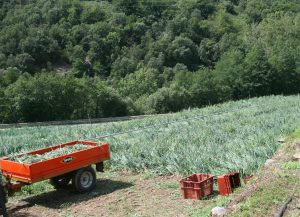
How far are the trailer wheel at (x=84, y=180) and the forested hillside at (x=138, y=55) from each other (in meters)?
46.8

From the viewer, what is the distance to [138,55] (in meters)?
97.4

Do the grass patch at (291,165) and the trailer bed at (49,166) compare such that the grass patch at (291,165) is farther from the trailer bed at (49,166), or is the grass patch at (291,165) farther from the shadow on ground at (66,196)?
the trailer bed at (49,166)

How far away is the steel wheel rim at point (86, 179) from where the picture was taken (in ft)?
35.4

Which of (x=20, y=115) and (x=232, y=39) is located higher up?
(x=232, y=39)

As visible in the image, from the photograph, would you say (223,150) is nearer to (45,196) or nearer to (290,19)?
(45,196)

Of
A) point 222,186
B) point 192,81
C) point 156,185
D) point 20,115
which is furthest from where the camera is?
point 192,81

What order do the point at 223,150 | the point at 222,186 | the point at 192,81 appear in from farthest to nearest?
1. the point at 192,81
2. the point at 223,150
3. the point at 222,186

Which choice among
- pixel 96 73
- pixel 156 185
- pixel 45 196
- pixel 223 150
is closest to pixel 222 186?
pixel 156 185

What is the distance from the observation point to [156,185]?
10.9m

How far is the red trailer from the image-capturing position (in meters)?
9.69

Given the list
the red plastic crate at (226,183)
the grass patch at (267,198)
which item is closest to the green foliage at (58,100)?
the red plastic crate at (226,183)

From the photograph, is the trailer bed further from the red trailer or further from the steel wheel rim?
the steel wheel rim

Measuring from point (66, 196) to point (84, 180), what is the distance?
0.56m

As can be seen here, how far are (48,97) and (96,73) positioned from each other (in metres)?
34.8
